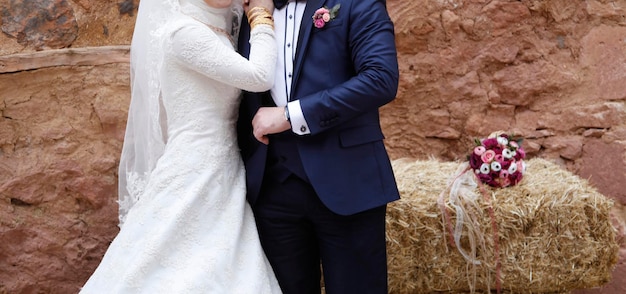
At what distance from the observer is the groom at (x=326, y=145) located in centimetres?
229

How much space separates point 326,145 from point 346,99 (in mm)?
212

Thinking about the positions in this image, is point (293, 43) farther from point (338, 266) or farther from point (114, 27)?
point (114, 27)

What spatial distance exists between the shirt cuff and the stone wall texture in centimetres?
153

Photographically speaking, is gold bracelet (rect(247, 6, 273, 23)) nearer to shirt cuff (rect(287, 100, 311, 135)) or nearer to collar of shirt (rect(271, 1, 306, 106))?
collar of shirt (rect(271, 1, 306, 106))

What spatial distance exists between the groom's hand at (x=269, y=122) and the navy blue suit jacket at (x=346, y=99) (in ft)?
0.25

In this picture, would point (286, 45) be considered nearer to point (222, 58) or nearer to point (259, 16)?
point (259, 16)

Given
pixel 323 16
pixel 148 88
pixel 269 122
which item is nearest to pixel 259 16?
pixel 323 16

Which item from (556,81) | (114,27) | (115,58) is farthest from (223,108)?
(556,81)

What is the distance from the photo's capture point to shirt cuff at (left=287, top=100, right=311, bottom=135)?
2.30 m

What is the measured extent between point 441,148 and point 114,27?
7.62 feet

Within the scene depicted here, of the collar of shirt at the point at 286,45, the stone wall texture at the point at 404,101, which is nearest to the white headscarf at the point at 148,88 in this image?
the collar of shirt at the point at 286,45

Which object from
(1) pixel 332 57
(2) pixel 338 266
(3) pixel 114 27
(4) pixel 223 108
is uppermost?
(3) pixel 114 27

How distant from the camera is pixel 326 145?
2.38m

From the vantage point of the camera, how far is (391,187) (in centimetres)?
245
